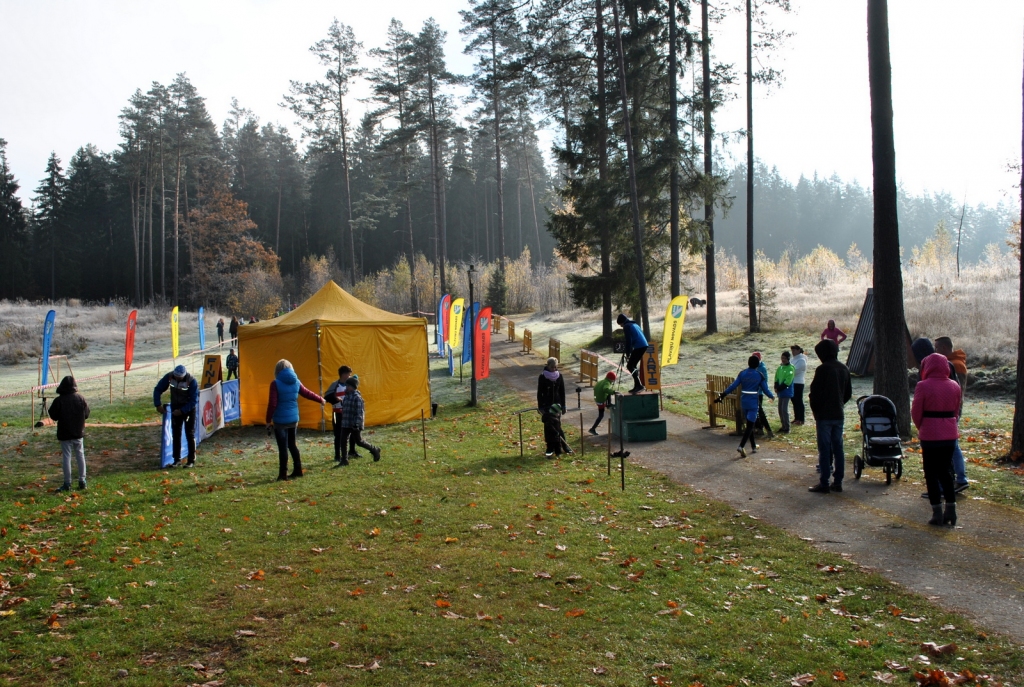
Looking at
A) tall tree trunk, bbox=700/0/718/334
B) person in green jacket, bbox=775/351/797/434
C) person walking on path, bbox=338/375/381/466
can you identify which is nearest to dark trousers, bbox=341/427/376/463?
person walking on path, bbox=338/375/381/466

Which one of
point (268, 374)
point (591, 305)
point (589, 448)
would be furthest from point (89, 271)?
point (589, 448)

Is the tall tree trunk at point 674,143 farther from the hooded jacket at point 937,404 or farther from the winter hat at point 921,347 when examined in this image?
the hooded jacket at point 937,404

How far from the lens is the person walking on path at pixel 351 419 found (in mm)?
12547

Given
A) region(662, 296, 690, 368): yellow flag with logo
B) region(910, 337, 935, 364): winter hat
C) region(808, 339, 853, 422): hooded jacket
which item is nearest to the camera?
region(910, 337, 935, 364): winter hat

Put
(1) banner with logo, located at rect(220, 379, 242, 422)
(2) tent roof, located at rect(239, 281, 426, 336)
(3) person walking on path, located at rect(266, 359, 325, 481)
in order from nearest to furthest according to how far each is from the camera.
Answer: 1. (3) person walking on path, located at rect(266, 359, 325, 481)
2. (1) banner with logo, located at rect(220, 379, 242, 422)
3. (2) tent roof, located at rect(239, 281, 426, 336)

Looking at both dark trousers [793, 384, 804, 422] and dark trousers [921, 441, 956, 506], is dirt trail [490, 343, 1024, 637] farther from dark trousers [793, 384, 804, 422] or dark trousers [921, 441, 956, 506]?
dark trousers [793, 384, 804, 422]

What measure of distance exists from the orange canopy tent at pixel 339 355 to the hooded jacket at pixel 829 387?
10067 mm

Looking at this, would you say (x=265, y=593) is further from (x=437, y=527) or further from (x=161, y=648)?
(x=437, y=527)

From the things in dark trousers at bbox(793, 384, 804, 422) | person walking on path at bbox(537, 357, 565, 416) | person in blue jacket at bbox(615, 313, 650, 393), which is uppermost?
person in blue jacket at bbox(615, 313, 650, 393)

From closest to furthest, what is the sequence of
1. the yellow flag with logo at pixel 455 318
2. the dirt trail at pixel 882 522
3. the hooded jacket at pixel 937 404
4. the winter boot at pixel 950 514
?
the dirt trail at pixel 882 522 < the hooded jacket at pixel 937 404 < the winter boot at pixel 950 514 < the yellow flag with logo at pixel 455 318

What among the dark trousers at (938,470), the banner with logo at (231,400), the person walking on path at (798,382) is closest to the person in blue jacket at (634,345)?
the person walking on path at (798,382)

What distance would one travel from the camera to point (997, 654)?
475 cm

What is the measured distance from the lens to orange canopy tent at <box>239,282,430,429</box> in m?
16.9

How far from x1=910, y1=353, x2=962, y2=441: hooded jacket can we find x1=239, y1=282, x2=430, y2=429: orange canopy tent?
37.9ft
